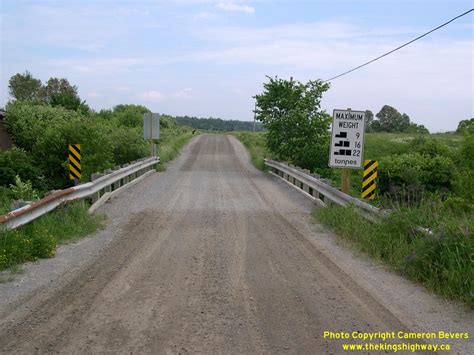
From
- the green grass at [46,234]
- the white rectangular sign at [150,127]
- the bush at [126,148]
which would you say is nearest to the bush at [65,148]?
the white rectangular sign at [150,127]

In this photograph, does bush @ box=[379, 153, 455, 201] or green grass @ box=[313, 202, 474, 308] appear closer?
green grass @ box=[313, 202, 474, 308]

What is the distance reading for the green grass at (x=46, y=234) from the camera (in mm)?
7106

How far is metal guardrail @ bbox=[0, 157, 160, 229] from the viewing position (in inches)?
296

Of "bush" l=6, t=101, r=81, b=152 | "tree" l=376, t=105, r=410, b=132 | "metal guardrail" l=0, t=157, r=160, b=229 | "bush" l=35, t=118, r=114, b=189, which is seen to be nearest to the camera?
"metal guardrail" l=0, t=157, r=160, b=229

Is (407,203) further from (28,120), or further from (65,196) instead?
(28,120)

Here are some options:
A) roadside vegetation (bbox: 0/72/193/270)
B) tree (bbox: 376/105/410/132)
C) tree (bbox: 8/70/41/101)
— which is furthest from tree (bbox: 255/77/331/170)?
tree (bbox: 376/105/410/132)

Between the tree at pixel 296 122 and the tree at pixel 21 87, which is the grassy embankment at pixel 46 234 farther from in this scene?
the tree at pixel 21 87

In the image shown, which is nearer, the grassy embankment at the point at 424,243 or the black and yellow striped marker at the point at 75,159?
the grassy embankment at the point at 424,243

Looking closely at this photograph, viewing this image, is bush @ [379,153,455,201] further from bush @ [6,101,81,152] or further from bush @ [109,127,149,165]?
bush @ [6,101,81,152]

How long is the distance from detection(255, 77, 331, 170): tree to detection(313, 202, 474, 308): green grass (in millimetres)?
13905

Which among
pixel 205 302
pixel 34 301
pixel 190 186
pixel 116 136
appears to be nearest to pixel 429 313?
pixel 205 302

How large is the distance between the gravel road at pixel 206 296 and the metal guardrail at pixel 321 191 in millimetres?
991

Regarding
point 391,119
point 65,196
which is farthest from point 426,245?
point 391,119

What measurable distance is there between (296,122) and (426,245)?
1677cm
